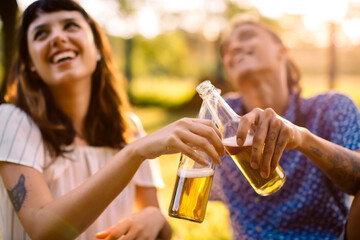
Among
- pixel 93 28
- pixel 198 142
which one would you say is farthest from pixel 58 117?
pixel 198 142

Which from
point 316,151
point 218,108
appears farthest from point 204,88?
point 316,151

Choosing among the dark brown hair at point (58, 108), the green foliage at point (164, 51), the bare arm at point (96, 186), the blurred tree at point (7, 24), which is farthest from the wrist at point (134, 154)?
the green foliage at point (164, 51)

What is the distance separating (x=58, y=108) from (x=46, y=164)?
17.1 inches

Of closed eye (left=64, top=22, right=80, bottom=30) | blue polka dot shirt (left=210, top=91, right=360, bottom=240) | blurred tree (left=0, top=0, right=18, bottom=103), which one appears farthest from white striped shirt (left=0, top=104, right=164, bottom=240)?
blurred tree (left=0, top=0, right=18, bottom=103)

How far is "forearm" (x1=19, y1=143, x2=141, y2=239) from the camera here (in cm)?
148

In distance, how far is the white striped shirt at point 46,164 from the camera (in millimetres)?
1790

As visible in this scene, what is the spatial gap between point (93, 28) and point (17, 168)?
1.15 meters

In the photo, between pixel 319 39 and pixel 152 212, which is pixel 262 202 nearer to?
pixel 152 212

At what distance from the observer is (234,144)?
149 cm

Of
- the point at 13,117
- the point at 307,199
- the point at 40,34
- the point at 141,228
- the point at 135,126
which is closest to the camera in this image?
the point at 141,228

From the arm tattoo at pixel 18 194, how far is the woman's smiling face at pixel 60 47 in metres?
0.64

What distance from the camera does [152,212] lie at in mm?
1870

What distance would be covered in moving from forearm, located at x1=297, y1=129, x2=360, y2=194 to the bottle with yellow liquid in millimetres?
211

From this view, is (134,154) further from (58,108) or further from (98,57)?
(98,57)
